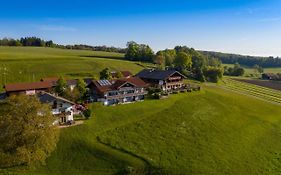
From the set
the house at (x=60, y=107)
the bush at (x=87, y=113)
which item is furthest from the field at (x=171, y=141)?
the house at (x=60, y=107)

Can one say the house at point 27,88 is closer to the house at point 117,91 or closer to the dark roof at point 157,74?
the house at point 117,91

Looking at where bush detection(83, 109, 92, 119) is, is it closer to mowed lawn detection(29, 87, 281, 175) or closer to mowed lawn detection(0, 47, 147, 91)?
mowed lawn detection(29, 87, 281, 175)

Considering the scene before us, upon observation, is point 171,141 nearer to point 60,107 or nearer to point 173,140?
point 173,140

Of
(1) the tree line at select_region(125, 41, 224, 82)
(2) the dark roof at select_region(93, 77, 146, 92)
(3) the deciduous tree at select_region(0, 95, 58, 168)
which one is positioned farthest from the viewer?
(1) the tree line at select_region(125, 41, 224, 82)

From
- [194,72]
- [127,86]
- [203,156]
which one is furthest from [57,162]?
[194,72]

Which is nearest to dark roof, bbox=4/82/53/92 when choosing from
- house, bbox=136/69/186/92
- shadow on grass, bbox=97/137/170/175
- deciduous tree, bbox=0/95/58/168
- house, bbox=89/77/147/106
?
house, bbox=89/77/147/106

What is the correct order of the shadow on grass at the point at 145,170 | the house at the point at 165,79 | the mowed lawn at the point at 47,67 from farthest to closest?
the mowed lawn at the point at 47,67 < the house at the point at 165,79 < the shadow on grass at the point at 145,170

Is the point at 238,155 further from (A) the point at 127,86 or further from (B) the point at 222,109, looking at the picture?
(A) the point at 127,86
